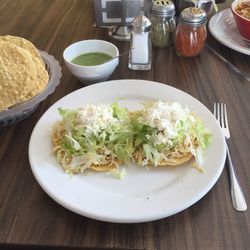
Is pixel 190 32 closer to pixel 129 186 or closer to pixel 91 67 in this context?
pixel 91 67

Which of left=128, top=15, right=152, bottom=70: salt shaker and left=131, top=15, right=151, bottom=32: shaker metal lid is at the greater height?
left=131, top=15, right=151, bottom=32: shaker metal lid

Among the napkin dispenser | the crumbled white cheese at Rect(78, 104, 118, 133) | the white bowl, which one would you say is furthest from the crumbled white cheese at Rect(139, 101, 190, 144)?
the napkin dispenser

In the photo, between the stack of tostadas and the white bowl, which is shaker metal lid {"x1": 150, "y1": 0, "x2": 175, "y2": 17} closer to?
the white bowl

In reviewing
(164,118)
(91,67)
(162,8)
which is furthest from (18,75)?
(162,8)

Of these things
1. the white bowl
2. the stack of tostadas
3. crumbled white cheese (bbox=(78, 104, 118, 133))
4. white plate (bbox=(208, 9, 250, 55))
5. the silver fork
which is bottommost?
white plate (bbox=(208, 9, 250, 55))

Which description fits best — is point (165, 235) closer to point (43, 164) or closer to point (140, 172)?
point (140, 172)

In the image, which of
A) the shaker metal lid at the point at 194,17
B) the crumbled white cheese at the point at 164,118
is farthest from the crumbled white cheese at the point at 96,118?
the shaker metal lid at the point at 194,17

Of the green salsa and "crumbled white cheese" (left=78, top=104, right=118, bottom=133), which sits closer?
"crumbled white cheese" (left=78, top=104, right=118, bottom=133)
